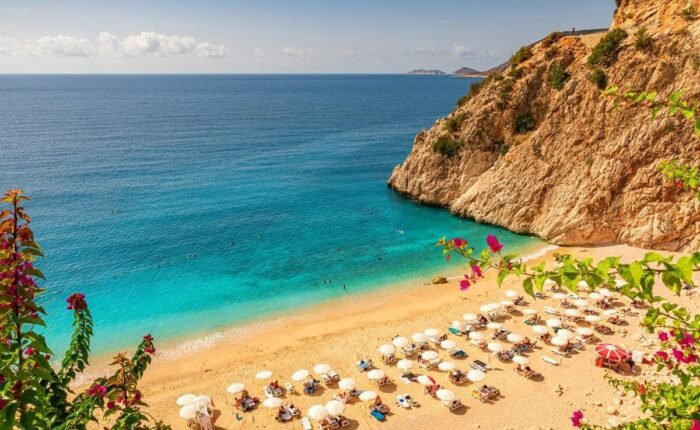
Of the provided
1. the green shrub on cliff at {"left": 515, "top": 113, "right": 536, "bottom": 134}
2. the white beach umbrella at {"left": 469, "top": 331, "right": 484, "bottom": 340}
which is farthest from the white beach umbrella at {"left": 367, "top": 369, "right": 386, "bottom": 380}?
the green shrub on cliff at {"left": 515, "top": 113, "right": 536, "bottom": 134}

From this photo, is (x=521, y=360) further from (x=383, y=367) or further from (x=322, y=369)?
(x=322, y=369)

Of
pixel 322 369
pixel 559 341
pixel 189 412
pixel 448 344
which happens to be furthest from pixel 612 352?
pixel 189 412

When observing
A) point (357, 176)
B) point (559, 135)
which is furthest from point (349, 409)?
point (357, 176)

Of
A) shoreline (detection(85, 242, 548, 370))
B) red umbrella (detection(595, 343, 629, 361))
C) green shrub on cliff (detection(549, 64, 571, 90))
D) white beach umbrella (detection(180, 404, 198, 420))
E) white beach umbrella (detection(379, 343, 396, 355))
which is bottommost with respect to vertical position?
shoreline (detection(85, 242, 548, 370))

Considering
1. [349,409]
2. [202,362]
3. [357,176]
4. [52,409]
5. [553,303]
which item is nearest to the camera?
[52,409]

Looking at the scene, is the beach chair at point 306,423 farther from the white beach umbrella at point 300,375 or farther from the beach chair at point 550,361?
the beach chair at point 550,361

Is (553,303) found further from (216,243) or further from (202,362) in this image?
(216,243)

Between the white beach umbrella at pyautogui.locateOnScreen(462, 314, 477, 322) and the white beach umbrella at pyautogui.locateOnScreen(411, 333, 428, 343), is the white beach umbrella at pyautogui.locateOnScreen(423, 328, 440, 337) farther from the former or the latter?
the white beach umbrella at pyautogui.locateOnScreen(462, 314, 477, 322)

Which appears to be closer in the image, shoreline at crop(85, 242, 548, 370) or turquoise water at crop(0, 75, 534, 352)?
shoreline at crop(85, 242, 548, 370)
